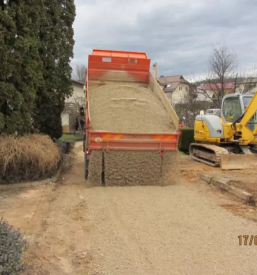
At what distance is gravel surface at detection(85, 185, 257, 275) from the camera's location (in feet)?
11.1

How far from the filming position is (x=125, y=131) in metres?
7.04

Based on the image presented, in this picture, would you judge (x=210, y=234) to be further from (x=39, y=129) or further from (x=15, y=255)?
(x=39, y=129)

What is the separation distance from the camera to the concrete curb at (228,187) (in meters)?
5.85

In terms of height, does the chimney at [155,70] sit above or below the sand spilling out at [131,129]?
above

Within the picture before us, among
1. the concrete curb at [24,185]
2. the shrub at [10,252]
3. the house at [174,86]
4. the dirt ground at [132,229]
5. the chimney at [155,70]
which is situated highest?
the house at [174,86]

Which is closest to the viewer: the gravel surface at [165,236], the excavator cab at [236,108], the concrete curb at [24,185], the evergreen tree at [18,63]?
the gravel surface at [165,236]

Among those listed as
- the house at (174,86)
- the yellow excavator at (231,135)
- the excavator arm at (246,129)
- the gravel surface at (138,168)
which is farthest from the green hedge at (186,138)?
the house at (174,86)

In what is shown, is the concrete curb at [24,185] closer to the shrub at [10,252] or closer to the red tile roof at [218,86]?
the shrub at [10,252]

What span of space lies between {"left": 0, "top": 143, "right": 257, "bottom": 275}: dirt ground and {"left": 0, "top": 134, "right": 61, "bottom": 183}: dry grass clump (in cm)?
44

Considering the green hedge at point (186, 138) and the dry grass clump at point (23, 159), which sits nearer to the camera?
the dry grass clump at point (23, 159)

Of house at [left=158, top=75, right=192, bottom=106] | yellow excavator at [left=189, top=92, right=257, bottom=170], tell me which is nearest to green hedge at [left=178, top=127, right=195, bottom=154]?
yellow excavator at [left=189, top=92, right=257, bottom=170]

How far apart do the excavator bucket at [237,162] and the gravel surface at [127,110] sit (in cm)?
284

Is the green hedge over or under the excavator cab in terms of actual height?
under

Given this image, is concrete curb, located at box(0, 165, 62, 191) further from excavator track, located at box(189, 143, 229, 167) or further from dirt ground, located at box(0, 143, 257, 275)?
excavator track, located at box(189, 143, 229, 167)
